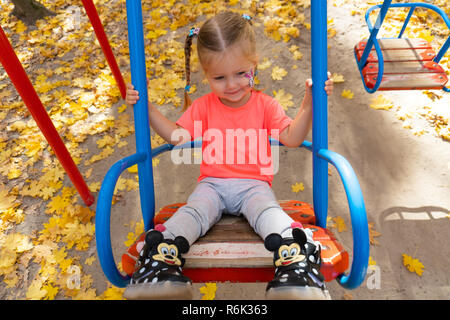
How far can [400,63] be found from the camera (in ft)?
6.75

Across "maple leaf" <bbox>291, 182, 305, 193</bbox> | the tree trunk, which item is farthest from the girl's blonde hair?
the tree trunk

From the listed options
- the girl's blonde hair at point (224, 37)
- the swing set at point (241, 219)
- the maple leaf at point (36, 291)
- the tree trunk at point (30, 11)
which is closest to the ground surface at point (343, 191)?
the maple leaf at point (36, 291)

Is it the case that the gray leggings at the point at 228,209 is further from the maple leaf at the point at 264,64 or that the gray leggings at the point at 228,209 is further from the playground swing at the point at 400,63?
the maple leaf at the point at 264,64

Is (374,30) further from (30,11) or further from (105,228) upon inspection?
(30,11)

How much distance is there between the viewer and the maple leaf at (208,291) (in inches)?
73.8

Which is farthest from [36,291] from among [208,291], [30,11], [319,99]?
[30,11]

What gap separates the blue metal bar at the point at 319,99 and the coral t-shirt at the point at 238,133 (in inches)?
7.2

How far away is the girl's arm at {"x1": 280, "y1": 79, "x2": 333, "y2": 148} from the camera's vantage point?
1.42 meters

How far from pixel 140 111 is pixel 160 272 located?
0.72 meters

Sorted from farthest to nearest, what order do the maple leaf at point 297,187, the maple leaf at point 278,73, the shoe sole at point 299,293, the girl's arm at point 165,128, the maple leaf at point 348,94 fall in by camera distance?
the maple leaf at point 278,73
the maple leaf at point 348,94
the maple leaf at point 297,187
the girl's arm at point 165,128
the shoe sole at point 299,293

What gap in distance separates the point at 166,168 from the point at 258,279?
5.11 ft

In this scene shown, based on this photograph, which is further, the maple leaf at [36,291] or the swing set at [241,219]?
the maple leaf at [36,291]

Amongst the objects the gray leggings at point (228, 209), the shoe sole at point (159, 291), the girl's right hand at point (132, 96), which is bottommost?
the shoe sole at point (159, 291)

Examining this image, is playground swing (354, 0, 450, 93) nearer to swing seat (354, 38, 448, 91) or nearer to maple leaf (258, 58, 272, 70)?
swing seat (354, 38, 448, 91)
